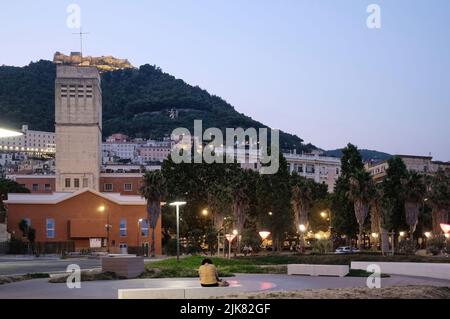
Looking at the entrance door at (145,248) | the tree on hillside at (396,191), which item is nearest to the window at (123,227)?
the entrance door at (145,248)

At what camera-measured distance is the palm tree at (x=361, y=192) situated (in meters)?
77.6

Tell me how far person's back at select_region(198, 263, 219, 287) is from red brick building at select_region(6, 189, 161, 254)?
66369 millimetres

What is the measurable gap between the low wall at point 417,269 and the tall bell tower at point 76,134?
86.7m

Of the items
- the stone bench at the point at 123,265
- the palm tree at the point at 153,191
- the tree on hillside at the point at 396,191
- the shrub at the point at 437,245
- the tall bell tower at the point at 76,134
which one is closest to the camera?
the stone bench at the point at 123,265

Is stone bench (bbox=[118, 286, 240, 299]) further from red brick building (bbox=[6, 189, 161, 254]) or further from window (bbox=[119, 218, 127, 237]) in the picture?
window (bbox=[119, 218, 127, 237])

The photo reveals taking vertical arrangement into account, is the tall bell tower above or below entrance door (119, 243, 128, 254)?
above

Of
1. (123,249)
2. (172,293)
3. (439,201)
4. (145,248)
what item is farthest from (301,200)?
(172,293)

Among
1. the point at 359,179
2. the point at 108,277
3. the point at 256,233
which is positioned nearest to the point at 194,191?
the point at 256,233

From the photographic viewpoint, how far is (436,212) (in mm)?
79875

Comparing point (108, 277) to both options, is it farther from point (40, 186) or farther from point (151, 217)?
point (40, 186)

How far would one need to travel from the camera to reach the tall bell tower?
122 meters

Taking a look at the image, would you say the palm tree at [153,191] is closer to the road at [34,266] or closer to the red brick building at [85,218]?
the red brick building at [85,218]

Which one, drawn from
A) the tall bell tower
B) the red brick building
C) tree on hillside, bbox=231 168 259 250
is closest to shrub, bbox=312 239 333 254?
tree on hillside, bbox=231 168 259 250
